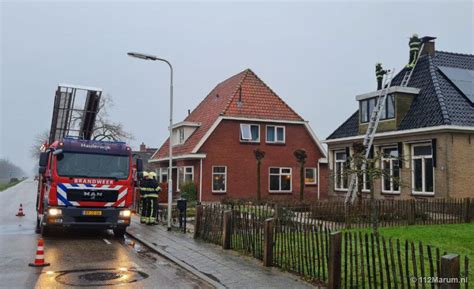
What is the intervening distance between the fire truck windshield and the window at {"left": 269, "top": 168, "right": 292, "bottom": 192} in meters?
18.3

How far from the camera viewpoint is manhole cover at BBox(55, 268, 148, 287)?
8.27 meters

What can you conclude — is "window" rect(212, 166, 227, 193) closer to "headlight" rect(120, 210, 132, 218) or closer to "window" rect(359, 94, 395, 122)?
"window" rect(359, 94, 395, 122)

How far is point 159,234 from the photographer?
14.9m

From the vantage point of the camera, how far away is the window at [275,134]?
32.1 meters

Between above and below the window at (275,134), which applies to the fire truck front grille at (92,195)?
below

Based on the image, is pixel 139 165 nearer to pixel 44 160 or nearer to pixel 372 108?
pixel 44 160

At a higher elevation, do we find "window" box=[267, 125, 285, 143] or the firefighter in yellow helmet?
"window" box=[267, 125, 285, 143]

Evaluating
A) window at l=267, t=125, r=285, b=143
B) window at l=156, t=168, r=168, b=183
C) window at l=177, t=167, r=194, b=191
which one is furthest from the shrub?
window at l=267, t=125, r=285, b=143

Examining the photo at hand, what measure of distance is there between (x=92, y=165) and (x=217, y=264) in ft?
19.8

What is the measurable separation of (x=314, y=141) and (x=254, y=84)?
599 centimetres

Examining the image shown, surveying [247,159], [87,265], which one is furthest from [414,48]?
[87,265]

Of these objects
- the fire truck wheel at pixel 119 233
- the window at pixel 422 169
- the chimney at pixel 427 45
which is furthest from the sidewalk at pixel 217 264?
the chimney at pixel 427 45

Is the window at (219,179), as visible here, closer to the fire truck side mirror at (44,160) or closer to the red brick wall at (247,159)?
the red brick wall at (247,159)

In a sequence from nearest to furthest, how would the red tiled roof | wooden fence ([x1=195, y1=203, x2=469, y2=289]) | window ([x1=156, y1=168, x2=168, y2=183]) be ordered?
wooden fence ([x1=195, y1=203, x2=469, y2=289])
the red tiled roof
window ([x1=156, y1=168, x2=168, y2=183])
